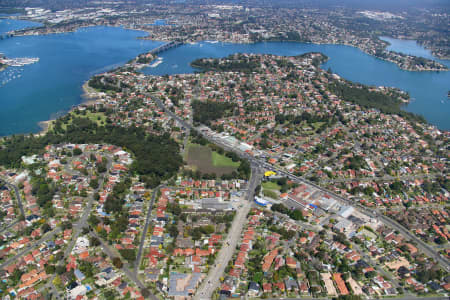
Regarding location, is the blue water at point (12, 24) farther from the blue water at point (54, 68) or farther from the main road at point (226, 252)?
the main road at point (226, 252)

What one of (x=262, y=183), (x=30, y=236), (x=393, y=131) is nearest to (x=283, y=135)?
(x=262, y=183)

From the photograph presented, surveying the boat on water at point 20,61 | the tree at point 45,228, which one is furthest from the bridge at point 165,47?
the tree at point 45,228

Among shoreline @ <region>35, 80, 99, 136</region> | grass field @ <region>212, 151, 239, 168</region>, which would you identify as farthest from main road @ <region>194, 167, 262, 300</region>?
shoreline @ <region>35, 80, 99, 136</region>

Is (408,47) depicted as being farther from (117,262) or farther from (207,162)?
(117,262)

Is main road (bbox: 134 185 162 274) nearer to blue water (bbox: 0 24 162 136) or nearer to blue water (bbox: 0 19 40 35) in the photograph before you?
blue water (bbox: 0 24 162 136)

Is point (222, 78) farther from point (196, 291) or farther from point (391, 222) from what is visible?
point (196, 291)

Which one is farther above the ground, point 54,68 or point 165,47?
point 165,47

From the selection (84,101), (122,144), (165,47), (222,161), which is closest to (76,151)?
(122,144)
